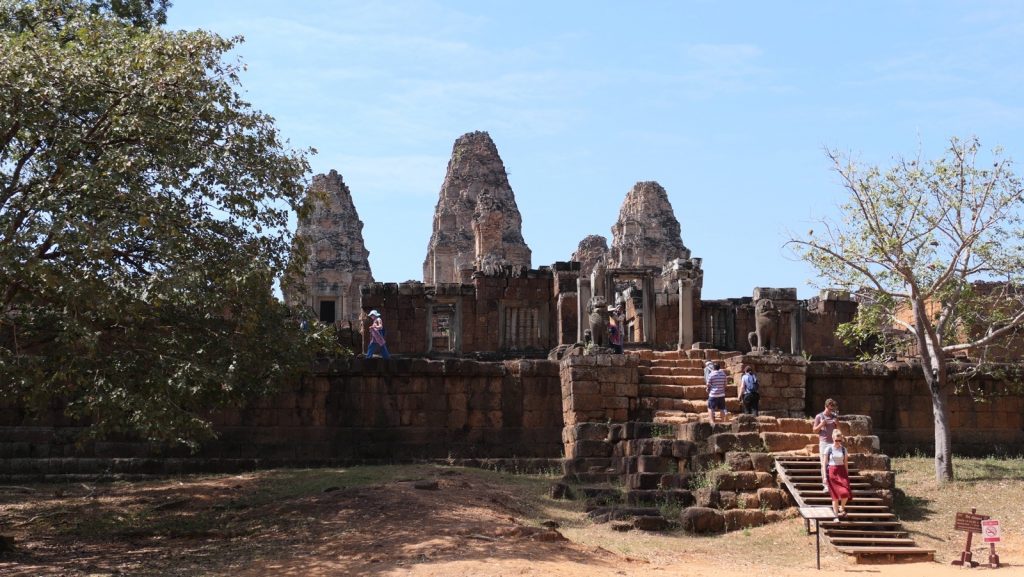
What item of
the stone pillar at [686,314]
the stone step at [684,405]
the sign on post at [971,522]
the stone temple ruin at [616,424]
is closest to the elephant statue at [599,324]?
the stone temple ruin at [616,424]

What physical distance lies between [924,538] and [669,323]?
15.4m

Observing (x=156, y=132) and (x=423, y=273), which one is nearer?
(x=156, y=132)

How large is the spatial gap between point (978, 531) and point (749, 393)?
5.92 m

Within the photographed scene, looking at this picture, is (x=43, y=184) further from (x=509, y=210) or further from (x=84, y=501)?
(x=509, y=210)

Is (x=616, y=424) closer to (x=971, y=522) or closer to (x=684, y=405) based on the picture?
(x=684, y=405)

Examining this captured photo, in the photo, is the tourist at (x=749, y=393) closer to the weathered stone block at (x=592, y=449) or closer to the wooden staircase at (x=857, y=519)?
the weathered stone block at (x=592, y=449)

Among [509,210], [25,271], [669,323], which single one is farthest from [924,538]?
[509,210]

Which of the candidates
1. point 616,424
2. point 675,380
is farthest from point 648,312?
point 616,424

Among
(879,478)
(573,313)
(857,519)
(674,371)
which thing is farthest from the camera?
(573,313)

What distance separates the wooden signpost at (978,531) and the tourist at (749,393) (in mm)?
5605

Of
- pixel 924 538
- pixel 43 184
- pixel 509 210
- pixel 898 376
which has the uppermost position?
pixel 509 210

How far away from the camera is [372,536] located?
46.4ft

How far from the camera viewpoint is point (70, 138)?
47.4ft

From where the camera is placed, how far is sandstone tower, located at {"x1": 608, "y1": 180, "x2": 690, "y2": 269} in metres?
50.5
